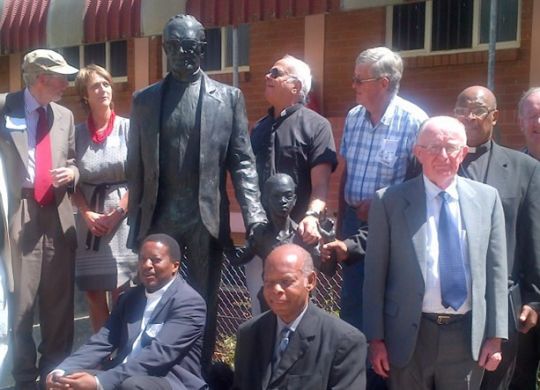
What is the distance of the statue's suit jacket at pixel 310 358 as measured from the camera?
3600 mm

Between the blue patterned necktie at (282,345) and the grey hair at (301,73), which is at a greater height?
the grey hair at (301,73)

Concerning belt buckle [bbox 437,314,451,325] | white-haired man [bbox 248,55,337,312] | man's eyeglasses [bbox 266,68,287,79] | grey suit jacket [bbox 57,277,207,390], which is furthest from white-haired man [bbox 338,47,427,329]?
grey suit jacket [bbox 57,277,207,390]

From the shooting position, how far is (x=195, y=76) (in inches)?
164

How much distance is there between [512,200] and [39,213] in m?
2.58

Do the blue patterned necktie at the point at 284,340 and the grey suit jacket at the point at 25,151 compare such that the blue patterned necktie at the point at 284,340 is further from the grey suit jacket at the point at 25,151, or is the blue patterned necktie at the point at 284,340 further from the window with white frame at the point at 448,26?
the window with white frame at the point at 448,26

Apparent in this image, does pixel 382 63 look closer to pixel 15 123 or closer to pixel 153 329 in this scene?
pixel 153 329

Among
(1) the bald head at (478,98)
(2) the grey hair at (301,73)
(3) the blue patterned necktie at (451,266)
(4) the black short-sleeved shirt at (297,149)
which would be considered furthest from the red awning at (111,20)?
(3) the blue patterned necktie at (451,266)

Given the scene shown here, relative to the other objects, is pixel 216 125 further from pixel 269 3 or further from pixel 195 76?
pixel 269 3

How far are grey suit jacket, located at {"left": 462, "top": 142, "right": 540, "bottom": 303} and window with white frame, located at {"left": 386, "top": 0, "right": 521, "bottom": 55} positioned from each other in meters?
4.56

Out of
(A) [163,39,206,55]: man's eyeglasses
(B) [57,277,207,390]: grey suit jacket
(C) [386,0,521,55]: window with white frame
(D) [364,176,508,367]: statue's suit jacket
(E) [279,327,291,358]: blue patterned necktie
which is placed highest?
(C) [386,0,521,55]: window with white frame

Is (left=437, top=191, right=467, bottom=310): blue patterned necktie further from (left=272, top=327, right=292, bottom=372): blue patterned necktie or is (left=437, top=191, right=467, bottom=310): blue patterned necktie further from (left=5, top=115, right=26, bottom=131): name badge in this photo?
(left=5, top=115, right=26, bottom=131): name badge

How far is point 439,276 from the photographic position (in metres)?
3.63

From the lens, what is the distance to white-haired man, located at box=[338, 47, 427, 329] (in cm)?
425

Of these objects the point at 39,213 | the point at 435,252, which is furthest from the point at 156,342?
the point at 435,252
